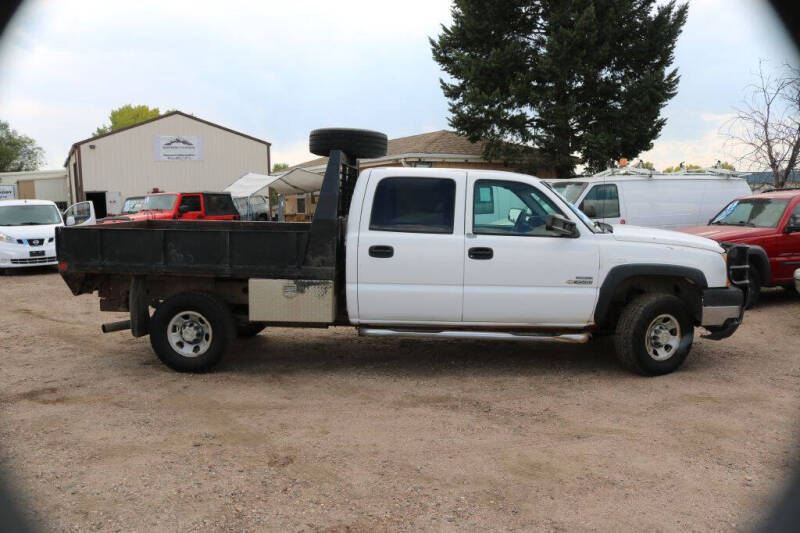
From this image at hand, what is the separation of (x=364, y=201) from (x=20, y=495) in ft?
12.0

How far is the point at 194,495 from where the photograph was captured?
358 cm

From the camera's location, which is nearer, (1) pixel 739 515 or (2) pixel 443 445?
(1) pixel 739 515

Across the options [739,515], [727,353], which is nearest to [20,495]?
[739,515]

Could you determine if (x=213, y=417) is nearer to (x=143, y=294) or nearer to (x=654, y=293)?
(x=143, y=294)

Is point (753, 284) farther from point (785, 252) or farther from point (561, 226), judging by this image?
point (561, 226)

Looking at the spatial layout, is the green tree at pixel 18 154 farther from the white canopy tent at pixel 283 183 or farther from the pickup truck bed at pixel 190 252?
the pickup truck bed at pixel 190 252

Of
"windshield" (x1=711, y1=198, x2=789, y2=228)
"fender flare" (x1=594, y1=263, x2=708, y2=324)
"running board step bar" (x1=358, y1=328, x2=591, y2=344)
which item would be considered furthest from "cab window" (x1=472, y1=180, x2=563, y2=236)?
"windshield" (x1=711, y1=198, x2=789, y2=228)

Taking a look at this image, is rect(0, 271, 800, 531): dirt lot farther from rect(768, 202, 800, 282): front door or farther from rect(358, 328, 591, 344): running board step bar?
rect(768, 202, 800, 282): front door

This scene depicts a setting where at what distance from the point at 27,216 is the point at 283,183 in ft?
35.2

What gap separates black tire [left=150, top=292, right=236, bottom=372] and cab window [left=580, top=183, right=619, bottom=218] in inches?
326

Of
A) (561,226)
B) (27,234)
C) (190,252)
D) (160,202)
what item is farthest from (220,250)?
(160,202)

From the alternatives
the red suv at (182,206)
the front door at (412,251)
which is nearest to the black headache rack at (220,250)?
the front door at (412,251)

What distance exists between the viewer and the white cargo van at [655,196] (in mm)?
12188

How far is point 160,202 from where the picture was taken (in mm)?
18375
